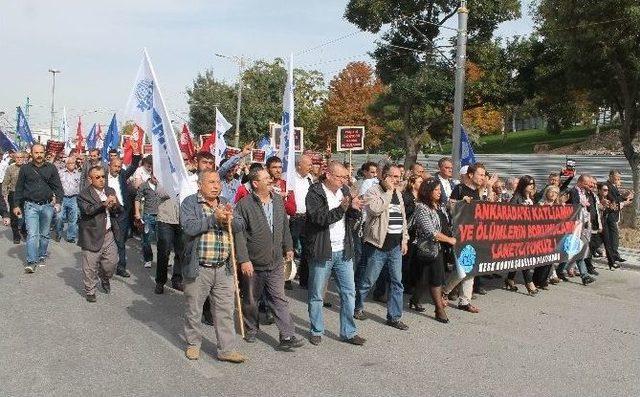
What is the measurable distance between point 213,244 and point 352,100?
121 ft

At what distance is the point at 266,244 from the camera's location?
17.8 feet

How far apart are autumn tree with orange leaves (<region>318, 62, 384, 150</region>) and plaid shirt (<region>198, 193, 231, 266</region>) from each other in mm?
35358

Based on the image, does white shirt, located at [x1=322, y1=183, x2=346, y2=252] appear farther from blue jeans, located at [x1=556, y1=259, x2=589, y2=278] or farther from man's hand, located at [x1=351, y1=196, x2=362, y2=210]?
blue jeans, located at [x1=556, y1=259, x2=589, y2=278]

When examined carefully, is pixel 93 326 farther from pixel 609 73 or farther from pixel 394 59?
pixel 394 59

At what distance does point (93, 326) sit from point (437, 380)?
11.2 feet

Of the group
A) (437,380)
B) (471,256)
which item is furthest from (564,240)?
(437,380)

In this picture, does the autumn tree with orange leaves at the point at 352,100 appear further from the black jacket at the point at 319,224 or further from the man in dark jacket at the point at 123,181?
the black jacket at the point at 319,224

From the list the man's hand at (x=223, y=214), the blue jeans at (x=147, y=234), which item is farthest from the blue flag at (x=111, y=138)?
the man's hand at (x=223, y=214)

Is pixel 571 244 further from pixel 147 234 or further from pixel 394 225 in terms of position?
pixel 147 234

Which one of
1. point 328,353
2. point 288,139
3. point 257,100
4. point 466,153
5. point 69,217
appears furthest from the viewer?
point 257,100

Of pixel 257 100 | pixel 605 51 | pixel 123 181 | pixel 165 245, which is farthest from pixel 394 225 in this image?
pixel 257 100

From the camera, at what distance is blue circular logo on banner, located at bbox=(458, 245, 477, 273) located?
23.8ft

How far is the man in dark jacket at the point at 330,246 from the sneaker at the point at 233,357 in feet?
2.77

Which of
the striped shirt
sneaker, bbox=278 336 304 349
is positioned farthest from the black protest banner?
sneaker, bbox=278 336 304 349
